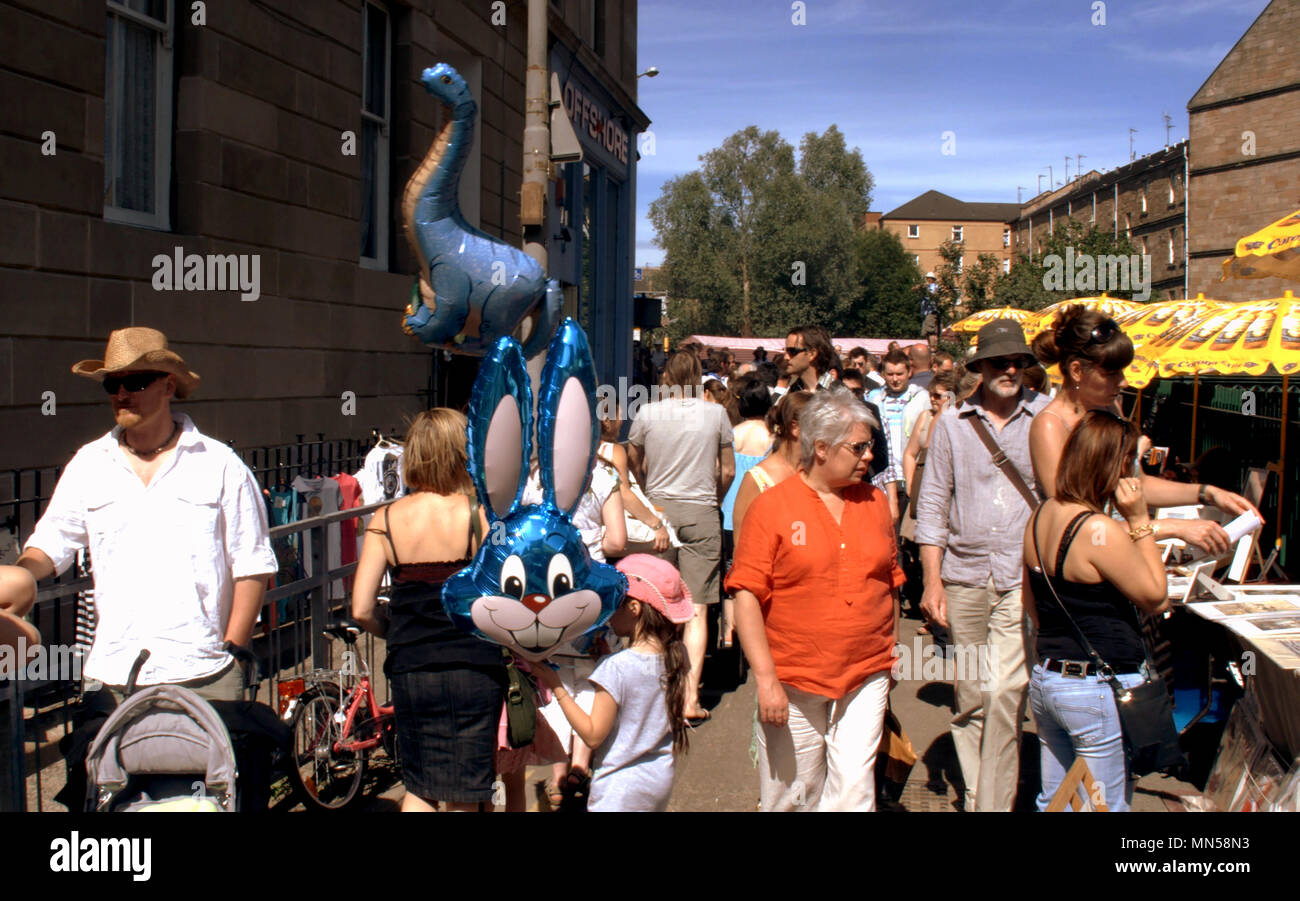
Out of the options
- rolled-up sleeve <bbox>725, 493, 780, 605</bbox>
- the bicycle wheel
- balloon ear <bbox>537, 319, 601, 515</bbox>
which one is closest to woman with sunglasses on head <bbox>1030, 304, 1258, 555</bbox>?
rolled-up sleeve <bbox>725, 493, 780, 605</bbox>

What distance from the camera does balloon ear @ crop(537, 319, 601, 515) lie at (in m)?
2.65

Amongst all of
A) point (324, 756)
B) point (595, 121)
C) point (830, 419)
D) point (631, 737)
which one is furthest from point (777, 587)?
point (595, 121)

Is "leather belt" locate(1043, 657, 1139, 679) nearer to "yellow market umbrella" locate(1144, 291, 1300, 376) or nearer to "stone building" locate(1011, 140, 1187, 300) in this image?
"yellow market umbrella" locate(1144, 291, 1300, 376)

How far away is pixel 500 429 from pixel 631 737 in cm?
118

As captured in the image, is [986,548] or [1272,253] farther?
[1272,253]

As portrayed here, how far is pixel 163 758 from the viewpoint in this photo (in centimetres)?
286

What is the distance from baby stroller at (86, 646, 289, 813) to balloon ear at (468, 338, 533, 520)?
3.40 feet

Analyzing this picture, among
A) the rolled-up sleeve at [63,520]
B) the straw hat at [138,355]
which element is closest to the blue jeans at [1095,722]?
the straw hat at [138,355]

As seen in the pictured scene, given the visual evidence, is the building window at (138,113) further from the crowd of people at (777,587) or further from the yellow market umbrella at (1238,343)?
the yellow market umbrella at (1238,343)

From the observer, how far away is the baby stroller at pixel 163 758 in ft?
9.21

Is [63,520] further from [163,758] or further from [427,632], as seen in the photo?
[427,632]

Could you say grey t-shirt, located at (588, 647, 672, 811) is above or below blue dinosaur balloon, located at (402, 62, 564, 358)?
below
